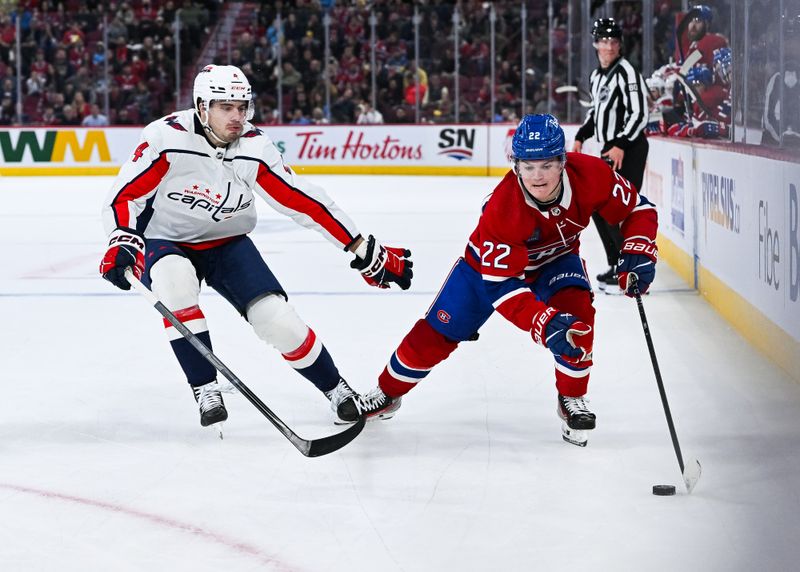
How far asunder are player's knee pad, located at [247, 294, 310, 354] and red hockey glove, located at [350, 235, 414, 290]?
0.24 metres

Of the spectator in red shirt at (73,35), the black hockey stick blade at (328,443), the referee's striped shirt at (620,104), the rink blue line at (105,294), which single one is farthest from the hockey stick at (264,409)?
the spectator in red shirt at (73,35)

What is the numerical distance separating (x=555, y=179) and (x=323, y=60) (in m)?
13.1

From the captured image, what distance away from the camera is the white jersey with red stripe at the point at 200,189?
348 centimetres

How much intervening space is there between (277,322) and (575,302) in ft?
2.84

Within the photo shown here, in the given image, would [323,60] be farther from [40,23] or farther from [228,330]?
[228,330]

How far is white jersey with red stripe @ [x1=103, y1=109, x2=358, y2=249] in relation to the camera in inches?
137

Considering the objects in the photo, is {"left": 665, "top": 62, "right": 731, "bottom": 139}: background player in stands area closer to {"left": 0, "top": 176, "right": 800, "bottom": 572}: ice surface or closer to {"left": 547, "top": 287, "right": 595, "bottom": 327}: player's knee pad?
{"left": 0, "top": 176, "right": 800, "bottom": 572}: ice surface

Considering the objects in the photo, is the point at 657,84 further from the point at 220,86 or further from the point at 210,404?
the point at 210,404

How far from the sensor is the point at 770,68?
4.80m

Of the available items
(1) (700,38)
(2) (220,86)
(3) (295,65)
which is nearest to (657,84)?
(1) (700,38)

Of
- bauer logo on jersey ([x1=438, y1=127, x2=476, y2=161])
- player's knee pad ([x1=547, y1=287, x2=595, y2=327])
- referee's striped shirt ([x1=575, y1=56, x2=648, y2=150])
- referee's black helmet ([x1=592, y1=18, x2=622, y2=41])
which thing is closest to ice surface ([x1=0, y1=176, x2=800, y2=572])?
player's knee pad ([x1=547, y1=287, x2=595, y2=327])

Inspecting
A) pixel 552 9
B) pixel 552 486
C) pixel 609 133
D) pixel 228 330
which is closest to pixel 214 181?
pixel 552 486

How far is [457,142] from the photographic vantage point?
613 inches

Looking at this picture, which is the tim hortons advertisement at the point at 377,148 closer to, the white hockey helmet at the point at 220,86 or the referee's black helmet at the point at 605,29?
the referee's black helmet at the point at 605,29
